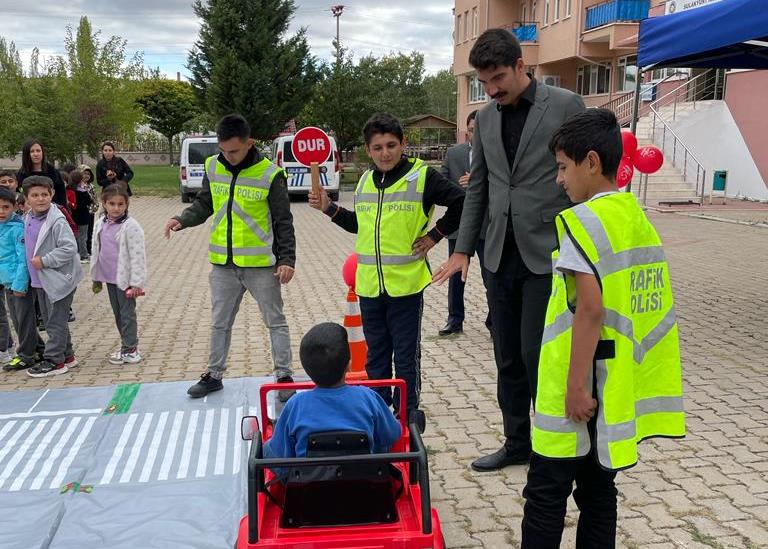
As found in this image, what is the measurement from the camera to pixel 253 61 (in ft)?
94.6

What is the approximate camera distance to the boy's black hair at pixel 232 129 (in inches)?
192

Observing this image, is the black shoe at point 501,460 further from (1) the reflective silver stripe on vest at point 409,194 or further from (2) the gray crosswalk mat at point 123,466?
(1) the reflective silver stripe on vest at point 409,194

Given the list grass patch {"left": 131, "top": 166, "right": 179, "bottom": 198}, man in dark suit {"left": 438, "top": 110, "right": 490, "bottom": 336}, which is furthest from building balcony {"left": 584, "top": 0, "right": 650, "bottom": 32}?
man in dark suit {"left": 438, "top": 110, "right": 490, "bottom": 336}

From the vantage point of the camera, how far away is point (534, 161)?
141 inches

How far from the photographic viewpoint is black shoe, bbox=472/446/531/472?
409 cm

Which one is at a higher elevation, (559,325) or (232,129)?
(232,129)

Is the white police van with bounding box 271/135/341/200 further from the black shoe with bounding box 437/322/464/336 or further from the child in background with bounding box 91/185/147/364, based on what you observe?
the child in background with bounding box 91/185/147/364

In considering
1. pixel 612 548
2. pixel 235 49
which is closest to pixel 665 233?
pixel 612 548

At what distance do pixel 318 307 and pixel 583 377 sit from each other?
6.26 meters

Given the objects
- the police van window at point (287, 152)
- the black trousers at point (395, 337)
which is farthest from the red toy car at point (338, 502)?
the police van window at point (287, 152)

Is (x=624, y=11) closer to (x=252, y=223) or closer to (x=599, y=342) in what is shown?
(x=252, y=223)

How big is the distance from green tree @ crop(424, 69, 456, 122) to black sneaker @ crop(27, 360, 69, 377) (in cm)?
9366

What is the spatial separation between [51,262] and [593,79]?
29493 mm

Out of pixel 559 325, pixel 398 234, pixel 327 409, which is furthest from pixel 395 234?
pixel 559 325
